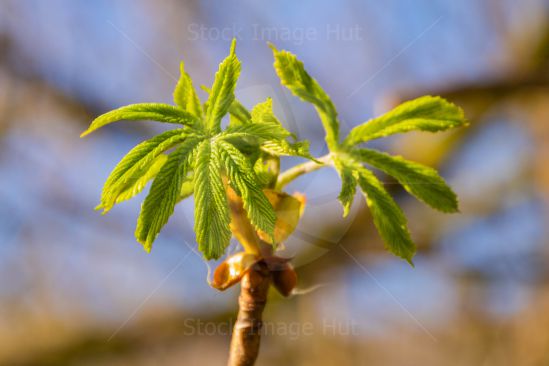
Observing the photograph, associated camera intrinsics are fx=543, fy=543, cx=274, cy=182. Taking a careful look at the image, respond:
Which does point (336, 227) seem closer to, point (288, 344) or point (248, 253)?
point (288, 344)

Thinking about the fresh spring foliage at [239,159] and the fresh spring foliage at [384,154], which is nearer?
the fresh spring foliage at [239,159]

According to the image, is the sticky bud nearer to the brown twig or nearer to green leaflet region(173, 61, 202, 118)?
the brown twig

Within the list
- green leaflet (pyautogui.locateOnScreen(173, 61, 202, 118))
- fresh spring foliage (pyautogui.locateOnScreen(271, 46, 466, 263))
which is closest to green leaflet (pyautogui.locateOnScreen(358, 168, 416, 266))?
fresh spring foliage (pyautogui.locateOnScreen(271, 46, 466, 263))

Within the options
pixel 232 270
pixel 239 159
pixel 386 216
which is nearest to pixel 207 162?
pixel 239 159

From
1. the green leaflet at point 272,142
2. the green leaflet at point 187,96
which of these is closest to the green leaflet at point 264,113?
the green leaflet at point 272,142

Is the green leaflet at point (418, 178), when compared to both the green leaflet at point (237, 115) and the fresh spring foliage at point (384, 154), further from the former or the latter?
the green leaflet at point (237, 115)

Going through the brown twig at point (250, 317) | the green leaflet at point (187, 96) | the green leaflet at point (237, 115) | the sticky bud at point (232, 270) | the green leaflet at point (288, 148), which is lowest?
the brown twig at point (250, 317)

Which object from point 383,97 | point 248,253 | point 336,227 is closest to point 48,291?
point 336,227
